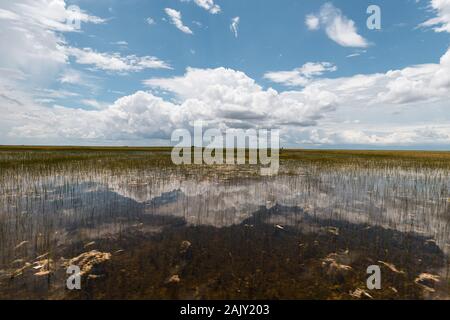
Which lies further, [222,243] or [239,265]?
[222,243]

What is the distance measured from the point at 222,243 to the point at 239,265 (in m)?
1.59

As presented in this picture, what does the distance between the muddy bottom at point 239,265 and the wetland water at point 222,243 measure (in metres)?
0.03

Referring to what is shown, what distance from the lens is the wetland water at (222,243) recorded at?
19.3ft

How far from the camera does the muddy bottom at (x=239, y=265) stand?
570 cm

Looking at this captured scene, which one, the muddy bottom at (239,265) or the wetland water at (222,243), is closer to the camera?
the muddy bottom at (239,265)

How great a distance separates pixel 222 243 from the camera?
840 cm

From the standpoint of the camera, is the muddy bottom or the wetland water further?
the wetland water

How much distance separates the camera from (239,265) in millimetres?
6918

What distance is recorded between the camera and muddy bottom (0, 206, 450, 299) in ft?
18.7

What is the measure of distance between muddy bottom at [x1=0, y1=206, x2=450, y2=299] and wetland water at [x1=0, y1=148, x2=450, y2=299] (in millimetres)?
33
